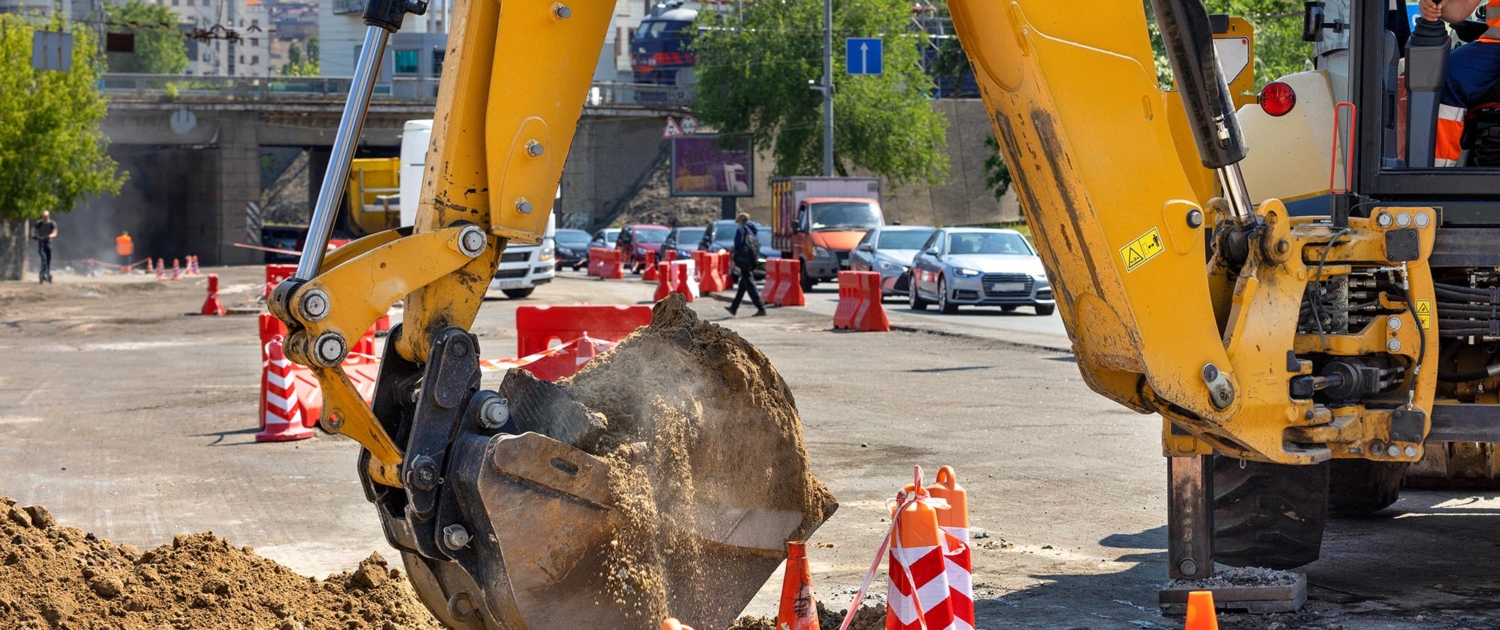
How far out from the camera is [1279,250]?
5.70 m

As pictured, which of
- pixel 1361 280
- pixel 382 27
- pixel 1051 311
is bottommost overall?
pixel 1051 311

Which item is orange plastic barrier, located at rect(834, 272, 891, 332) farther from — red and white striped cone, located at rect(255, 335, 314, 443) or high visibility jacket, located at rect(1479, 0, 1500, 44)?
high visibility jacket, located at rect(1479, 0, 1500, 44)

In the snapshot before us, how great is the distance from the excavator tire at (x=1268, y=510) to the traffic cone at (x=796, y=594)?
7.76 feet

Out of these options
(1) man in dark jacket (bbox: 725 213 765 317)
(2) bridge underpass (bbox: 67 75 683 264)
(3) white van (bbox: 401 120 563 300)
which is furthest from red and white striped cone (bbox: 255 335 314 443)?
(2) bridge underpass (bbox: 67 75 683 264)

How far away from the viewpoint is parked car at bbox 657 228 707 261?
4647 centimetres

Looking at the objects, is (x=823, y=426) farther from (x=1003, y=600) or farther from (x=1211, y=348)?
(x=1211, y=348)

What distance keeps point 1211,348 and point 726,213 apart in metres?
66.4

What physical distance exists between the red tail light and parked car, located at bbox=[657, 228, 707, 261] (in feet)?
129

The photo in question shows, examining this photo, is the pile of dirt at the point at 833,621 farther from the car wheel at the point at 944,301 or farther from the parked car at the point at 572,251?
the parked car at the point at 572,251

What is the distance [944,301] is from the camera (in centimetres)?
2672

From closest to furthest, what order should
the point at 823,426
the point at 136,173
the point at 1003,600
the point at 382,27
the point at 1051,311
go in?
the point at 382,27, the point at 1003,600, the point at 823,426, the point at 1051,311, the point at 136,173

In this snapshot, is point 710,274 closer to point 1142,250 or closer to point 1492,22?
point 1492,22

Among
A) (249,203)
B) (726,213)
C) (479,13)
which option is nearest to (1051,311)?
(479,13)

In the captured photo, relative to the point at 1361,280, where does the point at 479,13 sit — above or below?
above
